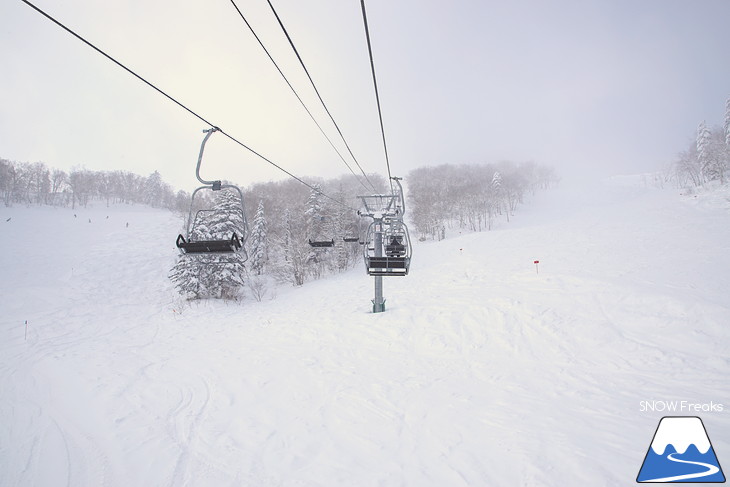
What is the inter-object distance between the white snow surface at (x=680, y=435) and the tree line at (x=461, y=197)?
4530 centimetres

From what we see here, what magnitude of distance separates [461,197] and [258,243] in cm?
4181

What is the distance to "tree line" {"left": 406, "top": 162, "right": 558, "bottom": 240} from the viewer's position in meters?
54.5

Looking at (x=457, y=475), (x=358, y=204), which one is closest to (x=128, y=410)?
(x=457, y=475)

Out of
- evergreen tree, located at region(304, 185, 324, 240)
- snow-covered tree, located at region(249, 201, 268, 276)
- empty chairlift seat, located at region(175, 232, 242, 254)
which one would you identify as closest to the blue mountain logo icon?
empty chairlift seat, located at region(175, 232, 242, 254)

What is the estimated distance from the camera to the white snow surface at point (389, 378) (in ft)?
18.7

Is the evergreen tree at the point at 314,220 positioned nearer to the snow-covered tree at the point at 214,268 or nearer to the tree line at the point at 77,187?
the snow-covered tree at the point at 214,268

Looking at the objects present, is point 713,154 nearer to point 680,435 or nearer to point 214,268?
point 680,435

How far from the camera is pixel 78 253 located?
1441 inches

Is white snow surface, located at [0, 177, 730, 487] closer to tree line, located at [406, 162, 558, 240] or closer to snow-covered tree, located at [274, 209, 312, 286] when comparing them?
snow-covered tree, located at [274, 209, 312, 286]

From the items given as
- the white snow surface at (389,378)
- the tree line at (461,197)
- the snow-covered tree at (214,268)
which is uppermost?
the tree line at (461,197)

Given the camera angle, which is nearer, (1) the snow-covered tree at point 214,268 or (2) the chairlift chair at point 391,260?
(2) the chairlift chair at point 391,260

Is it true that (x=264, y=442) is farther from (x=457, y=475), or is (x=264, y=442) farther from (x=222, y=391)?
(x=457, y=475)

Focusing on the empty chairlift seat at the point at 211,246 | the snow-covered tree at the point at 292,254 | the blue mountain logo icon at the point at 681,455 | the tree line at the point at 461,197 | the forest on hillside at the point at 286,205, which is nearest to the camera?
the blue mountain logo icon at the point at 681,455

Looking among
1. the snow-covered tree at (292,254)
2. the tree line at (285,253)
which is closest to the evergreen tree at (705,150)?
the tree line at (285,253)
